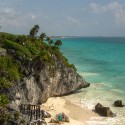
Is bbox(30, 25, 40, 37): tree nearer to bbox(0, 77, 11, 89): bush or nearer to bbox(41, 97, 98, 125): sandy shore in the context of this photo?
bbox(41, 97, 98, 125): sandy shore

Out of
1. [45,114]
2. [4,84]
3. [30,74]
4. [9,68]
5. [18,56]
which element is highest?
[18,56]

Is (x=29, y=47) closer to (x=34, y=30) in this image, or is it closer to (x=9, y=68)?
(x=9, y=68)

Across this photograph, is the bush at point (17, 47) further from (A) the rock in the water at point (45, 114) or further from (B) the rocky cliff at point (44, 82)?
(A) the rock in the water at point (45, 114)

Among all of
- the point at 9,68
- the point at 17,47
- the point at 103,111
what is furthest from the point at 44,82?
the point at 103,111

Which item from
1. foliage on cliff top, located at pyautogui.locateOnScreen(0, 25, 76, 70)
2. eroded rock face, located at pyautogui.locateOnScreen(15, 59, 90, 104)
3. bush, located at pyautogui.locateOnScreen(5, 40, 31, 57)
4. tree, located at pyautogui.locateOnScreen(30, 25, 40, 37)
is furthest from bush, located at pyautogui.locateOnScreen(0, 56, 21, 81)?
tree, located at pyautogui.locateOnScreen(30, 25, 40, 37)

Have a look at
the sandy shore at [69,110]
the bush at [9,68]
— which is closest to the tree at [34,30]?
the sandy shore at [69,110]

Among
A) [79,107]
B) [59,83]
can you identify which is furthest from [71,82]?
[79,107]
